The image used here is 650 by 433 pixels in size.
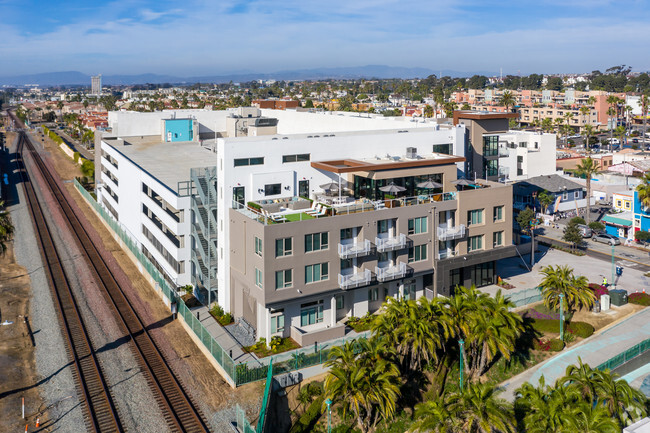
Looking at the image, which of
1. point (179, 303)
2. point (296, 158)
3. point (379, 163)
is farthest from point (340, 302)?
point (179, 303)

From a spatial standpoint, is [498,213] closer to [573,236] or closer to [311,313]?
[573,236]

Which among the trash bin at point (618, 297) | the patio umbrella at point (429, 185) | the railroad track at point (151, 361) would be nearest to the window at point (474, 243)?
the patio umbrella at point (429, 185)

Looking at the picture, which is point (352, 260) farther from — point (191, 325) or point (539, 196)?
point (539, 196)

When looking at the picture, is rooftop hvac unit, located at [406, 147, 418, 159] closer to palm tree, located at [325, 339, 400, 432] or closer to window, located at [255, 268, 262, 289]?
window, located at [255, 268, 262, 289]

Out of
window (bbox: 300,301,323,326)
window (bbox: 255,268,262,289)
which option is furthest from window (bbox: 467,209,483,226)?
window (bbox: 255,268,262,289)

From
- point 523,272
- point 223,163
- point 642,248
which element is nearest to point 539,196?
point 642,248

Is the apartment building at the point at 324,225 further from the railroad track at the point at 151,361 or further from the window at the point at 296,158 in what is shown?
the railroad track at the point at 151,361
